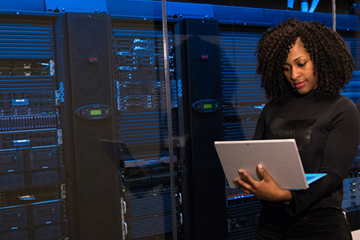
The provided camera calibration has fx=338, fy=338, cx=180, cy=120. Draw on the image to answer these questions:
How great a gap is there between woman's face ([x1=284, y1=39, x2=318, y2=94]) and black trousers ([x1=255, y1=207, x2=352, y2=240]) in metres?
0.46

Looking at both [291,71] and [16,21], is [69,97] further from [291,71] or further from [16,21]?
[291,71]

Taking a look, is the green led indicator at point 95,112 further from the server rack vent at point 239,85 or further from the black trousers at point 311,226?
the black trousers at point 311,226

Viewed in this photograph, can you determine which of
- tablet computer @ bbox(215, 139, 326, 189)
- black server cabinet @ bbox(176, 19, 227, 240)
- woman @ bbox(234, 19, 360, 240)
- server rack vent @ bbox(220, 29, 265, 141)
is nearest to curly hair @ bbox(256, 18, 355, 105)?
woman @ bbox(234, 19, 360, 240)

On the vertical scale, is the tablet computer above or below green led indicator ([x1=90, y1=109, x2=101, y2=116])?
below

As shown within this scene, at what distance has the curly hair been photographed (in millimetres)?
1275

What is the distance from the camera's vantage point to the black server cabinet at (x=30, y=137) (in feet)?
6.79

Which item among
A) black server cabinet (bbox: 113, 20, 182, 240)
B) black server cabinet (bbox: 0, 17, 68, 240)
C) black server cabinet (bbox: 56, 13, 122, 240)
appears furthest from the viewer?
black server cabinet (bbox: 113, 20, 182, 240)

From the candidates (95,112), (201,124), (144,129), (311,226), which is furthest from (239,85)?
(311,226)

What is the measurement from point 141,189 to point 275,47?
145 cm

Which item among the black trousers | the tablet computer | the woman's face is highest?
the woman's face

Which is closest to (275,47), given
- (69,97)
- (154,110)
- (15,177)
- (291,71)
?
(291,71)

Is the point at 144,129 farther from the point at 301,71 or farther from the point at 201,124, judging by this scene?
the point at 301,71

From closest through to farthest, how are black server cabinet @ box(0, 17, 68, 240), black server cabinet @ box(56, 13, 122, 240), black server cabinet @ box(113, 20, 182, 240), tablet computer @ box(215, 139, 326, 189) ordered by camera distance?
tablet computer @ box(215, 139, 326, 189) < black server cabinet @ box(0, 17, 68, 240) < black server cabinet @ box(56, 13, 122, 240) < black server cabinet @ box(113, 20, 182, 240)

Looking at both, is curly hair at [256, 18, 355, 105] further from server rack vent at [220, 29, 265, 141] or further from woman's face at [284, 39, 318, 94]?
server rack vent at [220, 29, 265, 141]
